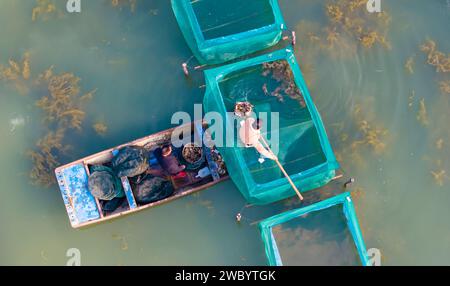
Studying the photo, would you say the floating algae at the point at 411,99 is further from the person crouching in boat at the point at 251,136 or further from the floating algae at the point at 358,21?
the person crouching in boat at the point at 251,136

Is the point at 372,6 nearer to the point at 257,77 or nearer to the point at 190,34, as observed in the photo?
the point at 257,77

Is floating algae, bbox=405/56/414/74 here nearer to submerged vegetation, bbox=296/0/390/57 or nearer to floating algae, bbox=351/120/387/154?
submerged vegetation, bbox=296/0/390/57

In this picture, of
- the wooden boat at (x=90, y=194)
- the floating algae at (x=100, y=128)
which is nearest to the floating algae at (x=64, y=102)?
the floating algae at (x=100, y=128)

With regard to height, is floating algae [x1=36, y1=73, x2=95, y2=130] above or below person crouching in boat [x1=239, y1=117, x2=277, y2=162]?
above

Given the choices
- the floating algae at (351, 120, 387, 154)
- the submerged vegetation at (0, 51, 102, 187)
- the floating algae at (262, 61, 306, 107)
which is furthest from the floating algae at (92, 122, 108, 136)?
the floating algae at (351, 120, 387, 154)
